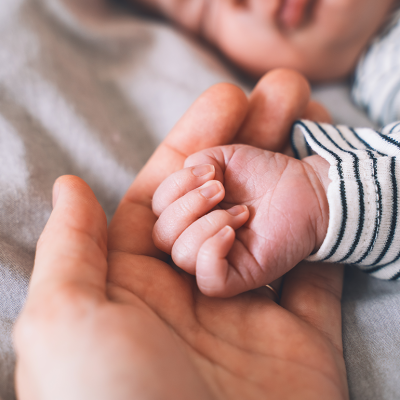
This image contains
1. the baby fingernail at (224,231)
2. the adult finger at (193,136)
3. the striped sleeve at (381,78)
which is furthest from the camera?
the striped sleeve at (381,78)

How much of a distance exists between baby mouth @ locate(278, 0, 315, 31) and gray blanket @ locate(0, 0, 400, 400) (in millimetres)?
216

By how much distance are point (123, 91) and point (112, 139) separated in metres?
0.22

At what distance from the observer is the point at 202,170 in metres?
0.55

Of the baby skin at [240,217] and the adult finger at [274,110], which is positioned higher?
the adult finger at [274,110]

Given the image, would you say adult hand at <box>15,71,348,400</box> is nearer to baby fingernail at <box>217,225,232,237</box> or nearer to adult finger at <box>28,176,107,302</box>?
adult finger at <box>28,176,107,302</box>

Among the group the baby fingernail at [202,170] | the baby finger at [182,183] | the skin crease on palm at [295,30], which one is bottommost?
the baby finger at [182,183]

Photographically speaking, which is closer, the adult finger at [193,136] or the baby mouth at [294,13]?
the adult finger at [193,136]

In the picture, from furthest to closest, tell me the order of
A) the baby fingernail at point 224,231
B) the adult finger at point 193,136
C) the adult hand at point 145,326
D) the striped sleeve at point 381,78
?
1. the striped sleeve at point 381,78
2. the adult finger at point 193,136
3. the baby fingernail at point 224,231
4. the adult hand at point 145,326

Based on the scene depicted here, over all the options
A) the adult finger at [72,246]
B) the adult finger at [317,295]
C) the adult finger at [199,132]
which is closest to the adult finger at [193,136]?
the adult finger at [199,132]

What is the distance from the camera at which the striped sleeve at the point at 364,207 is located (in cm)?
54

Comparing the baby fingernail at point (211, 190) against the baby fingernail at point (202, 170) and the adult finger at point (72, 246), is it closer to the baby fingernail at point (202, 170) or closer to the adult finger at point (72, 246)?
the baby fingernail at point (202, 170)

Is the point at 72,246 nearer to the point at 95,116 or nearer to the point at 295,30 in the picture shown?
the point at 95,116

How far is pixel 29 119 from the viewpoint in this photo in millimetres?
813

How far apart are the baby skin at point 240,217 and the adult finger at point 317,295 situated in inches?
3.5
